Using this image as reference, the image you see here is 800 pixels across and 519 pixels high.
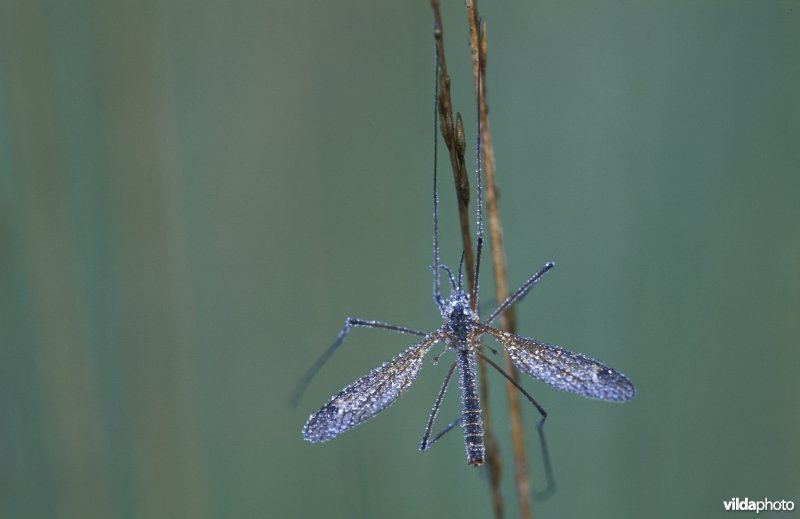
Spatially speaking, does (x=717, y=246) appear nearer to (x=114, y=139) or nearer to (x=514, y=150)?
(x=514, y=150)

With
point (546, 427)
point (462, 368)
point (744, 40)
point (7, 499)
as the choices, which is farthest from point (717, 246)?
point (7, 499)

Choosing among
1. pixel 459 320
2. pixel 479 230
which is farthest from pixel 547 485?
pixel 479 230

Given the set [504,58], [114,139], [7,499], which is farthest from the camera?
[504,58]

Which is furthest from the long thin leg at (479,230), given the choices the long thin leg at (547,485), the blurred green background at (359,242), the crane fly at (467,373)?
the long thin leg at (547,485)

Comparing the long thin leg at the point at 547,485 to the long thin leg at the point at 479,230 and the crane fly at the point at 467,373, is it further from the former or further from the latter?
the long thin leg at the point at 479,230

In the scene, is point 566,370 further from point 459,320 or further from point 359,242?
point 359,242

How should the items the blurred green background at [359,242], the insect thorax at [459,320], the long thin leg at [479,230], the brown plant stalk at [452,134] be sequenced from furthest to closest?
the blurred green background at [359,242] → the insect thorax at [459,320] → the long thin leg at [479,230] → the brown plant stalk at [452,134]
